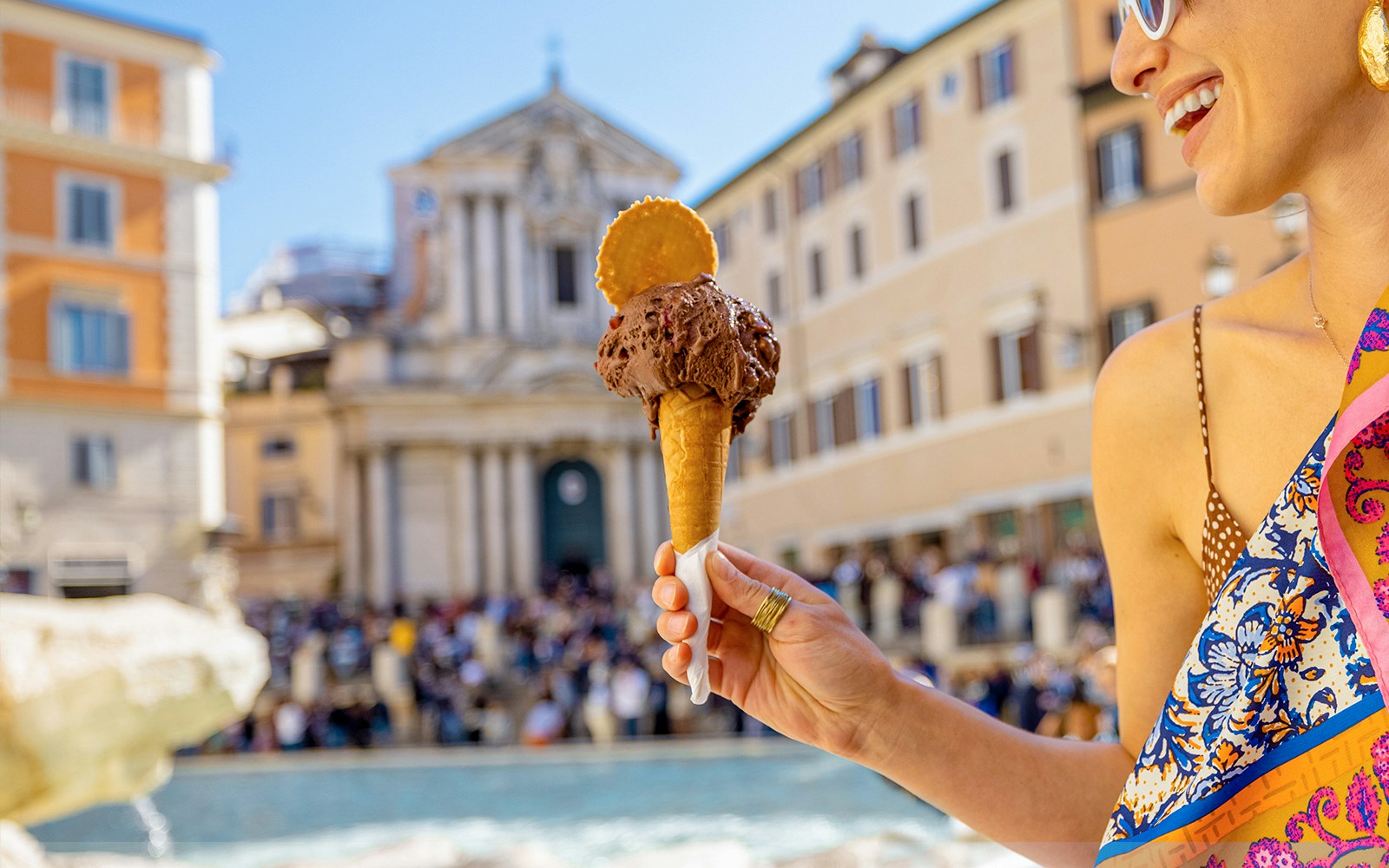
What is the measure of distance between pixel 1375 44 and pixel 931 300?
22.6 m

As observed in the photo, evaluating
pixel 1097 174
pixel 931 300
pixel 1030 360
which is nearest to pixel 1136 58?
pixel 1097 174

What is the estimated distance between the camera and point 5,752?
866cm

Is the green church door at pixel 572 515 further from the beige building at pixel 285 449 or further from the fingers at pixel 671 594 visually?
the fingers at pixel 671 594

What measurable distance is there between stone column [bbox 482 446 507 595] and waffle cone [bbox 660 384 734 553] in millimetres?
31387

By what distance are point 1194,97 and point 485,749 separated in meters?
16.0

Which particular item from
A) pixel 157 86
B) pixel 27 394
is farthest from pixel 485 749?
pixel 157 86

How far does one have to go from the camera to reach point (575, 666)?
63.9 ft

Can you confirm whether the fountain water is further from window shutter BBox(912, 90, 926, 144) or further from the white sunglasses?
window shutter BBox(912, 90, 926, 144)

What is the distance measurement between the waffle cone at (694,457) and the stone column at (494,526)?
31.4 m

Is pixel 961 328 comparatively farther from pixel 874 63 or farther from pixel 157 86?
pixel 157 86

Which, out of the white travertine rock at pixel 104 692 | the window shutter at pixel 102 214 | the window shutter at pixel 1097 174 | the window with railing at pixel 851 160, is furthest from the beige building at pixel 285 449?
the white travertine rock at pixel 104 692

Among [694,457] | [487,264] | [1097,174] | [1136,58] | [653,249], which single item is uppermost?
[487,264]

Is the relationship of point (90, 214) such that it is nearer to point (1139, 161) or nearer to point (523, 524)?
point (523, 524)

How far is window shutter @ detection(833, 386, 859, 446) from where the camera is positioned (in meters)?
25.3
